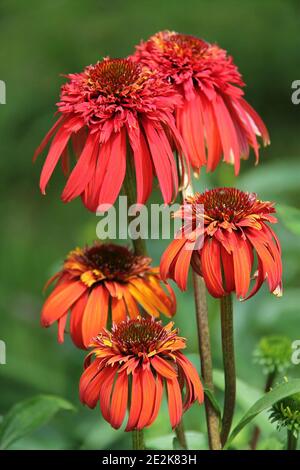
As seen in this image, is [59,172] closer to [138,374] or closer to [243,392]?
[243,392]

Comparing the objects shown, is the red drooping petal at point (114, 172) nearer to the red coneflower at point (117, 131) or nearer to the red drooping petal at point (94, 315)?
the red coneflower at point (117, 131)

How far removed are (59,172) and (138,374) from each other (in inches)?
70.1

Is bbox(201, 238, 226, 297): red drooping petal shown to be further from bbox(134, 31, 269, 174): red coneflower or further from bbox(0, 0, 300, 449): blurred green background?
bbox(0, 0, 300, 449): blurred green background

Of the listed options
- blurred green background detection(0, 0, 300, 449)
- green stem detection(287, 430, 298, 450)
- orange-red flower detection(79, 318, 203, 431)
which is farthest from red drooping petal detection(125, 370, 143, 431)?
blurred green background detection(0, 0, 300, 449)

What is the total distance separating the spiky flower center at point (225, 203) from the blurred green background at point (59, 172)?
56cm

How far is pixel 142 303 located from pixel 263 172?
81 centimetres

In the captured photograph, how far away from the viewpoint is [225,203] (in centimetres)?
87

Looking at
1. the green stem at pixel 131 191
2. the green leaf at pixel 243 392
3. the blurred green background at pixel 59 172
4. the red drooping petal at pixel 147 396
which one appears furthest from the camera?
the blurred green background at pixel 59 172

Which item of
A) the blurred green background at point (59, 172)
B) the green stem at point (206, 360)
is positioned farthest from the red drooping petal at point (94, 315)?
the blurred green background at point (59, 172)

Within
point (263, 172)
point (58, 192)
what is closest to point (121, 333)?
point (263, 172)

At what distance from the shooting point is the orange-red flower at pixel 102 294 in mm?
953

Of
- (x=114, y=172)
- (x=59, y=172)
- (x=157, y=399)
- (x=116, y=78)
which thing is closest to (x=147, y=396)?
(x=157, y=399)

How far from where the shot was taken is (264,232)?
0.86 meters

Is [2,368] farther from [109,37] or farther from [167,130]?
[109,37]
